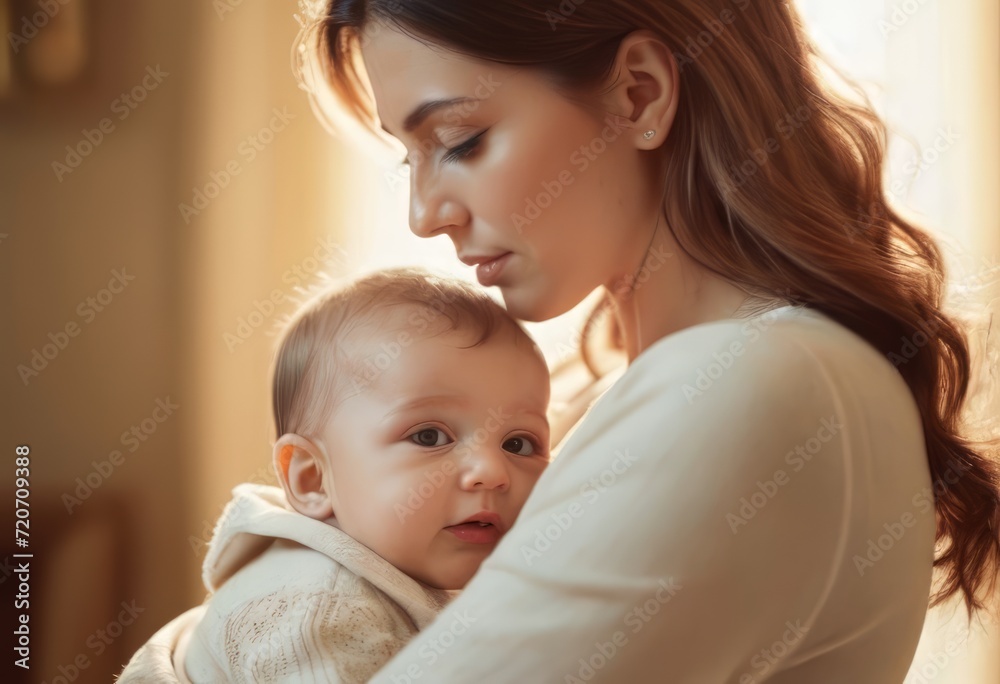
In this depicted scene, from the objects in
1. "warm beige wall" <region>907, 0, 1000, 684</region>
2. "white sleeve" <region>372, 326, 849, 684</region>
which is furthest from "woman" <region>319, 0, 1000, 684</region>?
"warm beige wall" <region>907, 0, 1000, 684</region>

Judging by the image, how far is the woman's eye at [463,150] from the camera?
101 cm

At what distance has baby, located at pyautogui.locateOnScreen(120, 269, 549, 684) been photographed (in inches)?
38.0

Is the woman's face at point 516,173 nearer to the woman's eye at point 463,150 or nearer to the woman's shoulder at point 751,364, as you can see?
the woman's eye at point 463,150

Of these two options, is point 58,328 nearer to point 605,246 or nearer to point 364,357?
point 364,357

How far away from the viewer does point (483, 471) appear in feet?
3.39

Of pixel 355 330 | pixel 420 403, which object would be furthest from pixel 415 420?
pixel 355 330

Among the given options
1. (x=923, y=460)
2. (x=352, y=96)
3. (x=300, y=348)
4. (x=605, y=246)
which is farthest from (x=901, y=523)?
(x=352, y=96)

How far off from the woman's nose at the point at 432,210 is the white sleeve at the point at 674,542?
0.38 metres

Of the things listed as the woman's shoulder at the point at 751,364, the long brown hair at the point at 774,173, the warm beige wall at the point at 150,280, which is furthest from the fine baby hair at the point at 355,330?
the warm beige wall at the point at 150,280

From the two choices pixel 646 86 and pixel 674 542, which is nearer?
pixel 674 542

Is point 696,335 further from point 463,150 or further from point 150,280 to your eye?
point 150,280

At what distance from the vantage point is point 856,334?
873 millimetres

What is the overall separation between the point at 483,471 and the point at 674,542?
1.24 ft

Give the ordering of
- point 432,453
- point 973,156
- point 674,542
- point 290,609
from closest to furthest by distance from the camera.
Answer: point 674,542
point 290,609
point 432,453
point 973,156
